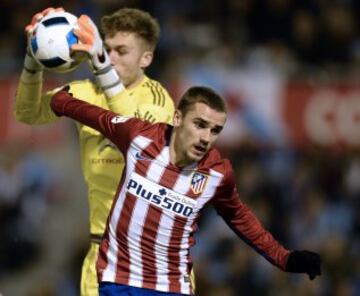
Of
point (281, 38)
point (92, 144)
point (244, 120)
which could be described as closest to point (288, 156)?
point (244, 120)

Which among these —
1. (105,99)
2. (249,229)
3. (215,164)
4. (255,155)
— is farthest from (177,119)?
(255,155)

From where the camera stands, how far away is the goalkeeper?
6.45 meters

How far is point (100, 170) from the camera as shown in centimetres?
654

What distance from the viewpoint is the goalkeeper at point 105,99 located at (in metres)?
6.45

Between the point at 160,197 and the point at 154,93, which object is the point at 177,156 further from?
the point at 154,93

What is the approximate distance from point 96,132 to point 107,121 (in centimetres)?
63

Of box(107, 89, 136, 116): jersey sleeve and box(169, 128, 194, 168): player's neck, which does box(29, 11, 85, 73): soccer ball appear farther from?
box(169, 128, 194, 168): player's neck

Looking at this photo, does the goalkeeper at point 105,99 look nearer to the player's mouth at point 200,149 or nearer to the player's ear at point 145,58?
the player's ear at point 145,58

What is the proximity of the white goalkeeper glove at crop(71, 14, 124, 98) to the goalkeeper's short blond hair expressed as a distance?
0.47m

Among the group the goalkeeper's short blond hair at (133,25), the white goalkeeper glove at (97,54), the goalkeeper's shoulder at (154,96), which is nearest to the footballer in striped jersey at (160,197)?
the white goalkeeper glove at (97,54)

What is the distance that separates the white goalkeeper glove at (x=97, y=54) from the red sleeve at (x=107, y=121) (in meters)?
0.16

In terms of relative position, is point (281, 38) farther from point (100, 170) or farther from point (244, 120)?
point (100, 170)

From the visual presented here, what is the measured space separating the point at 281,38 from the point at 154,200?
6.98 m

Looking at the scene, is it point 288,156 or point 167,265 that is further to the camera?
point 288,156
